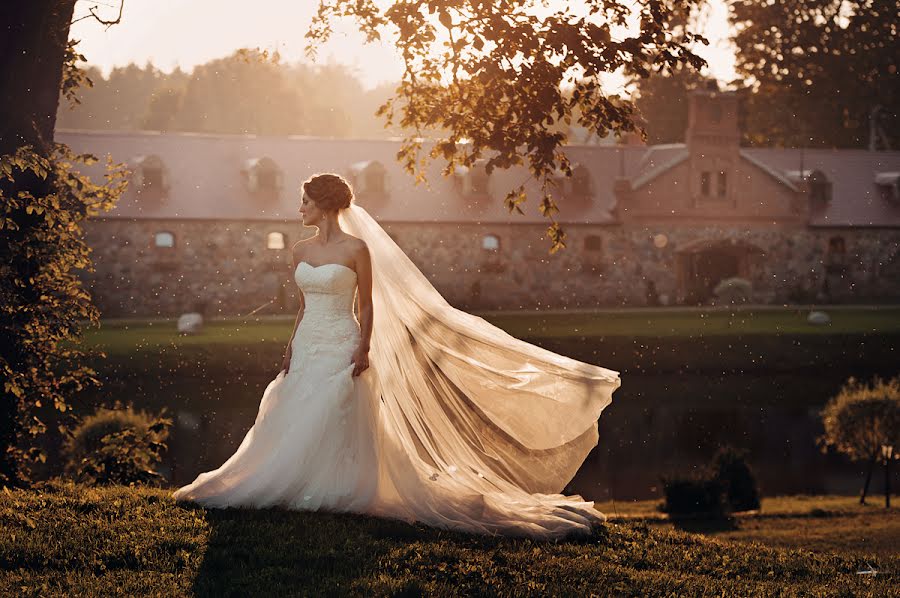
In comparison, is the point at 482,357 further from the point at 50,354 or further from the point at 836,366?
the point at 836,366

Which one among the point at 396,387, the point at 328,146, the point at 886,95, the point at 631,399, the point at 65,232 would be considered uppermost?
the point at 886,95

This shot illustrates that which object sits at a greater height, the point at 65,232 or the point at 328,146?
the point at 328,146

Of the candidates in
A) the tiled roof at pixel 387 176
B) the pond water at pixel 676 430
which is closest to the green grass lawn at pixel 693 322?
the pond water at pixel 676 430

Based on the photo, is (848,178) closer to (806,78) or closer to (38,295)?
(806,78)

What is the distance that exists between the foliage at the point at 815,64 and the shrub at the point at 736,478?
96.9 feet

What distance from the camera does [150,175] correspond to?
33219 millimetres

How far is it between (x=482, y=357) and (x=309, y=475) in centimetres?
145

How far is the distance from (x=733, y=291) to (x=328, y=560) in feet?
103

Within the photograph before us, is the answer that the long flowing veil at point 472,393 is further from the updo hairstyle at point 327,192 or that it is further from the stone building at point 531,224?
the stone building at point 531,224

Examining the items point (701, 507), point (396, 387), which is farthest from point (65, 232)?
point (701, 507)

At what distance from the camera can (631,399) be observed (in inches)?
898

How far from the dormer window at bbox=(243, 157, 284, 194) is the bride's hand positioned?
92.7 ft

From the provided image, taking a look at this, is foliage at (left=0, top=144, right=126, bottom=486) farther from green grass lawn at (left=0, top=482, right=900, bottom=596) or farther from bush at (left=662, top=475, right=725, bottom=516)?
bush at (left=662, top=475, right=725, bottom=516)

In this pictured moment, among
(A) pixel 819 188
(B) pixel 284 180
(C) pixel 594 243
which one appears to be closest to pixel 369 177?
(B) pixel 284 180
